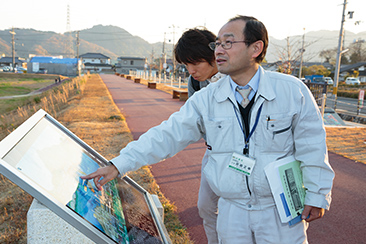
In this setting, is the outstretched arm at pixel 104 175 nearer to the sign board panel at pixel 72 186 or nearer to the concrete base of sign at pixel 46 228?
the sign board panel at pixel 72 186

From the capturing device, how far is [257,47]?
6.40ft

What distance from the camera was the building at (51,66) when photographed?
219 ft

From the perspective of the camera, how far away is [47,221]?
1.83 m

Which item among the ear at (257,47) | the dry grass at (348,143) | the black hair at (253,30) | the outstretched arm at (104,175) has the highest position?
the black hair at (253,30)

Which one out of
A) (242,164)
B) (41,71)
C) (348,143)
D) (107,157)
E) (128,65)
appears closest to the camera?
(242,164)

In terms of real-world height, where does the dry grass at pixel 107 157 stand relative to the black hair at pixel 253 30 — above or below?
below

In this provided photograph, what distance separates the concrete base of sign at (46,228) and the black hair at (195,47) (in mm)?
1626

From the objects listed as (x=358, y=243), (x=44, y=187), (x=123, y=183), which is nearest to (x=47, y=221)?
(x=44, y=187)

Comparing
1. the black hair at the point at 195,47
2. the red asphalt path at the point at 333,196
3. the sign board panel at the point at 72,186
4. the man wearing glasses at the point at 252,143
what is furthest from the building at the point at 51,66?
the man wearing glasses at the point at 252,143

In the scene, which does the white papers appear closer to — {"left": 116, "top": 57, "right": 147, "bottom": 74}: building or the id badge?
the id badge

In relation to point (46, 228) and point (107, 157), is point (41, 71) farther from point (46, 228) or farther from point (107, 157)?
point (46, 228)

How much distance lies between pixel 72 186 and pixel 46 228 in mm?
332

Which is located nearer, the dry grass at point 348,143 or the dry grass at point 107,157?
the dry grass at point 107,157

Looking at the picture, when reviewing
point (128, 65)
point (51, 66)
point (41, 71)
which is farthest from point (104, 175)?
point (128, 65)
